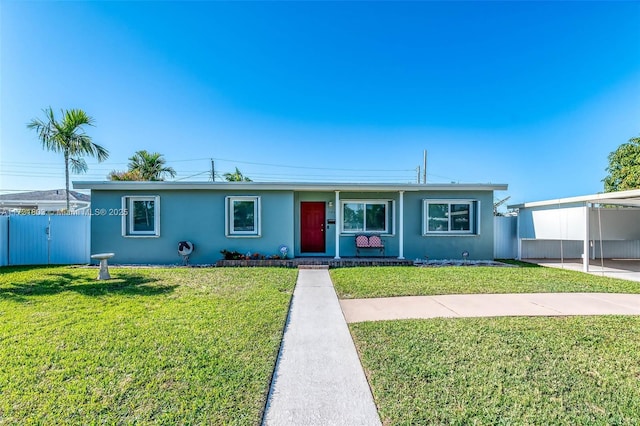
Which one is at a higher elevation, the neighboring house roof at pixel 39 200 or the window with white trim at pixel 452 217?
the neighboring house roof at pixel 39 200

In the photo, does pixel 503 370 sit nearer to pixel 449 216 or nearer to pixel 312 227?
pixel 312 227

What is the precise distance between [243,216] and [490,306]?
25.2ft

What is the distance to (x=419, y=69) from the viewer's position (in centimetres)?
1281

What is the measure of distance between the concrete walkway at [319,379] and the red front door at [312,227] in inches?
236

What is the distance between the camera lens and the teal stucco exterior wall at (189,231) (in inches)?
378

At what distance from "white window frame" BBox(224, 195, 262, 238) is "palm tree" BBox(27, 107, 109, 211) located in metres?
8.17

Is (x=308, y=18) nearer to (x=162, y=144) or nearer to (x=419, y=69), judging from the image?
(x=419, y=69)

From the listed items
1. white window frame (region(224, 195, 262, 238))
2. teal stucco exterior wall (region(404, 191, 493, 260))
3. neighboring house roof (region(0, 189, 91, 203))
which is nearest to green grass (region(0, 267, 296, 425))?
white window frame (region(224, 195, 262, 238))

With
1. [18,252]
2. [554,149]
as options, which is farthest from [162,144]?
[554,149]

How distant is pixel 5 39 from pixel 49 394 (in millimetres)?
13266

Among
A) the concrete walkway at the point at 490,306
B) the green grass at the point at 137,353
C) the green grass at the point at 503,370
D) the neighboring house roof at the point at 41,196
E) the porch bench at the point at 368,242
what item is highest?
the neighboring house roof at the point at 41,196

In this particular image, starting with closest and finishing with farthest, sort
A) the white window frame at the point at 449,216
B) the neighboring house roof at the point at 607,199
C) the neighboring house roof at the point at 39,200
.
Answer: the neighboring house roof at the point at 607,199
the white window frame at the point at 449,216
the neighboring house roof at the point at 39,200

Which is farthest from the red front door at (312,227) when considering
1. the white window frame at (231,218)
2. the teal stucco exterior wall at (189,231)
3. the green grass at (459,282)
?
the green grass at (459,282)

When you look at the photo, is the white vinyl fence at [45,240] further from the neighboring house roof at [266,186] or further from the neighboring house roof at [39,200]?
the neighboring house roof at [39,200]
